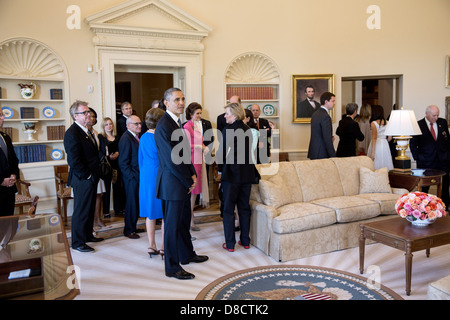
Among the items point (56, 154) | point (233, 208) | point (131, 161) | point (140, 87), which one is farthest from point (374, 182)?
point (140, 87)

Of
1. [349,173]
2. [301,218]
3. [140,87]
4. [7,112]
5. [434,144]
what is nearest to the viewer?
[301,218]

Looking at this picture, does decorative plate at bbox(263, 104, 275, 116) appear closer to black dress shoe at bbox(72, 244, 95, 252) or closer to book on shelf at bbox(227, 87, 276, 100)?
book on shelf at bbox(227, 87, 276, 100)

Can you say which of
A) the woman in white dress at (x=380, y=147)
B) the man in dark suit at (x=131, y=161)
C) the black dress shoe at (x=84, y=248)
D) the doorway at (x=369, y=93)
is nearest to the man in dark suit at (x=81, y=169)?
the black dress shoe at (x=84, y=248)

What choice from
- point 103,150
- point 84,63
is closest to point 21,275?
point 103,150

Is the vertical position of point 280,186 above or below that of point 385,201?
above

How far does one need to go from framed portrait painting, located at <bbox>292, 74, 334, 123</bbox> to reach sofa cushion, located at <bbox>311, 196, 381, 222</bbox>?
3.40m

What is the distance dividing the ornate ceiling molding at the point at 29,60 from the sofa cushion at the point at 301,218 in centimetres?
433

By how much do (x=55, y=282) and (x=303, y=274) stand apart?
2.46 metres

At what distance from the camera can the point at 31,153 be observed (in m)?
6.29

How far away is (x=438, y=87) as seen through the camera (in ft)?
26.9

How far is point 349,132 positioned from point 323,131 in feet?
3.01

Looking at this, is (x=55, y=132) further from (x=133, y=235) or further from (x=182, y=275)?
(x=182, y=275)

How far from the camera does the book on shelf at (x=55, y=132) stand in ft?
21.1

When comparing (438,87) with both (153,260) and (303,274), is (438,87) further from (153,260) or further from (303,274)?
(153,260)
